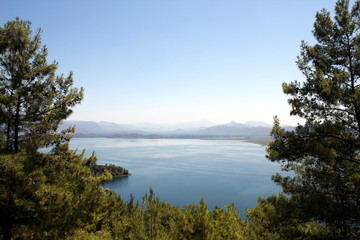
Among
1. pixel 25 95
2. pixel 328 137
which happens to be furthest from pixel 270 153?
pixel 25 95

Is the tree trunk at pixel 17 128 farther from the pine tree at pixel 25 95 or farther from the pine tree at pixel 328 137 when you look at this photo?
the pine tree at pixel 328 137

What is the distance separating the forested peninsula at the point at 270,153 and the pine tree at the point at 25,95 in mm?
30

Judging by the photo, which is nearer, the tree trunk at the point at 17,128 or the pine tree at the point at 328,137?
the pine tree at the point at 328,137

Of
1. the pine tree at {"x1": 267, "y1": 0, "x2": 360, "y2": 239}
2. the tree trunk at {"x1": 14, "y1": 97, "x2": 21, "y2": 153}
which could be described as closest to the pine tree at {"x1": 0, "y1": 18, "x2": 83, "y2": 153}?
the tree trunk at {"x1": 14, "y1": 97, "x2": 21, "y2": 153}

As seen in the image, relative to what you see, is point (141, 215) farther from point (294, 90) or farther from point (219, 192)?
point (219, 192)

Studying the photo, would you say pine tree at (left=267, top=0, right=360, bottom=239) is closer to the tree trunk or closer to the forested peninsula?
the forested peninsula

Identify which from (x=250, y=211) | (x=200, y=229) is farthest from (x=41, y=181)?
(x=250, y=211)

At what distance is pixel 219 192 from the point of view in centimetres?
5428

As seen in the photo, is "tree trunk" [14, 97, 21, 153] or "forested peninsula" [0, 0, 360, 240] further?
"tree trunk" [14, 97, 21, 153]

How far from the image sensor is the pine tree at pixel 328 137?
6.11 metres

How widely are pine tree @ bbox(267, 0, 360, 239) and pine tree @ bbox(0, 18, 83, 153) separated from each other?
25.3 ft

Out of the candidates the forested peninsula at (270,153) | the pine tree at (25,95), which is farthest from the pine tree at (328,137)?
the pine tree at (25,95)

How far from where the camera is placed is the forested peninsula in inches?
241

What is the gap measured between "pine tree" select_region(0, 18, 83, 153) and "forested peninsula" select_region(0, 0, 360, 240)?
0.10ft
